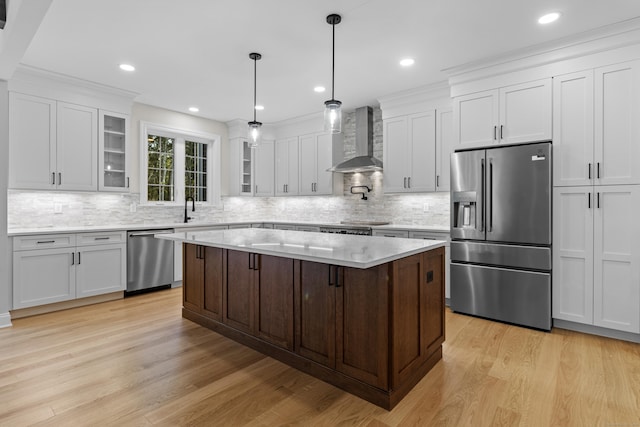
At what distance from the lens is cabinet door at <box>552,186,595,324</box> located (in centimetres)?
318

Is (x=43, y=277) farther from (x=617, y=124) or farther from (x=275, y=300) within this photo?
(x=617, y=124)

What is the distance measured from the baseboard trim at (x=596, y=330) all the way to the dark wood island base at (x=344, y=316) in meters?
1.57

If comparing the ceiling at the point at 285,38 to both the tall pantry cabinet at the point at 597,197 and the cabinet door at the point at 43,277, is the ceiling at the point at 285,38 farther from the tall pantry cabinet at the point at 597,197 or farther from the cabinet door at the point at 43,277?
the cabinet door at the point at 43,277

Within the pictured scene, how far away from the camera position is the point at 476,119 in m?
3.79

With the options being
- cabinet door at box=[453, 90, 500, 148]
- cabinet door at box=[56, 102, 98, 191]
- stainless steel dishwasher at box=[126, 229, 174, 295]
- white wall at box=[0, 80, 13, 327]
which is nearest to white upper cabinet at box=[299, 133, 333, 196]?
cabinet door at box=[453, 90, 500, 148]

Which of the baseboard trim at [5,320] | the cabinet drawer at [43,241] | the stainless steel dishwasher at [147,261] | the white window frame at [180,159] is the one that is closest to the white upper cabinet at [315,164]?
the white window frame at [180,159]

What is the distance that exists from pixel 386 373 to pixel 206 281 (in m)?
2.08

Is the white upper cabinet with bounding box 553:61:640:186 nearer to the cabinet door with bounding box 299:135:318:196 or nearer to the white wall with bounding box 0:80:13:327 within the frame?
the cabinet door with bounding box 299:135:318:196

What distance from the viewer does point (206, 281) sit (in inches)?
134

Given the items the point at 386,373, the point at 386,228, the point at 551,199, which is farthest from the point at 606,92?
the point at 386,373

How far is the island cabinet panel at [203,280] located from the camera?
3268mm

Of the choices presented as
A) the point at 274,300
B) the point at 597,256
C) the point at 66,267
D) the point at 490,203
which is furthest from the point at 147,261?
the point at 597,256

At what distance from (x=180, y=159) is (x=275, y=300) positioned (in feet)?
13.3

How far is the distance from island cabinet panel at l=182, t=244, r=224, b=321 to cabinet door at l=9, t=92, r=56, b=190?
207cm
